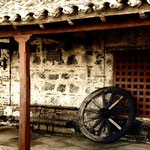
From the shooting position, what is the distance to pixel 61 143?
22.2 feet

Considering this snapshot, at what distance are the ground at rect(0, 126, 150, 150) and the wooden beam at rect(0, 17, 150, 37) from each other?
2565 millimetres

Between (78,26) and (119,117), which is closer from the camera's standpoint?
(78,26)

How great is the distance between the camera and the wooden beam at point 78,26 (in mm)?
4570

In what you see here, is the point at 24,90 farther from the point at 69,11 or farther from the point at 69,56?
the point at 69,56

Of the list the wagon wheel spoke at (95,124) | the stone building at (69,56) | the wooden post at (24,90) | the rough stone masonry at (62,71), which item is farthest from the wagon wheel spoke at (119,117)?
the wooden post at (24,90)

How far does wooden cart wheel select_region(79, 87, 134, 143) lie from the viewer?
6465 mm

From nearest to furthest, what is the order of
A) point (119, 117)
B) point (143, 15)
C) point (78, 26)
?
point (143, 15), point (78, 26), point (119, 117)

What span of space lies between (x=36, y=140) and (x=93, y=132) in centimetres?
140

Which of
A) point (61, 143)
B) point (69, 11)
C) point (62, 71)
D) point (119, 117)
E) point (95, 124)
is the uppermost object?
point (69, 11)

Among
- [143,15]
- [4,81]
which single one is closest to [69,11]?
[143,15]

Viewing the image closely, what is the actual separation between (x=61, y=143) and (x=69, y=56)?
2.29 meters

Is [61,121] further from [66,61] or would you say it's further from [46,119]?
[66,61]

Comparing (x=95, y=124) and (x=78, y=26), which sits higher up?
(x=78, y=26)

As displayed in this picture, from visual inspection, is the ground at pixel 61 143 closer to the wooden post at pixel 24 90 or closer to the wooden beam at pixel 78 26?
the wooden post at pixel 24 90
